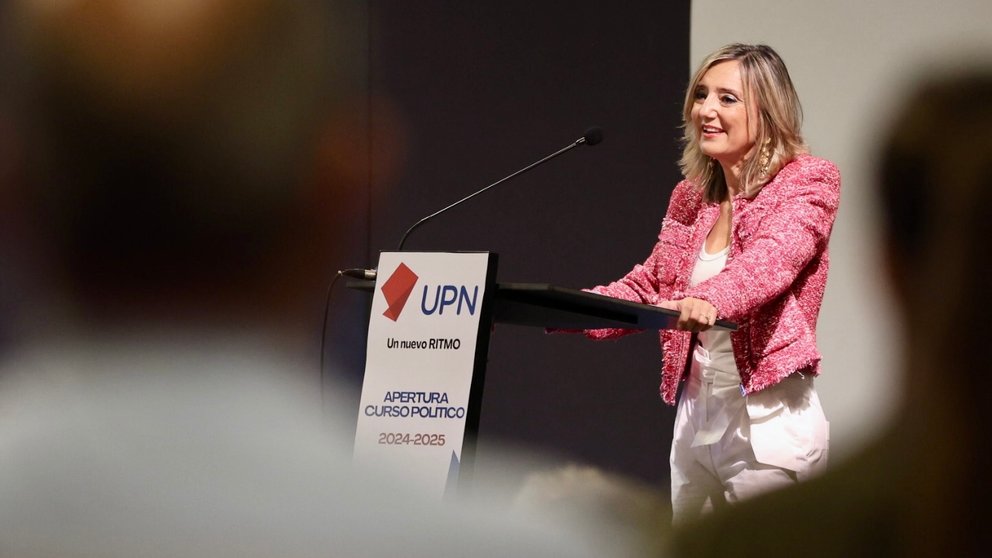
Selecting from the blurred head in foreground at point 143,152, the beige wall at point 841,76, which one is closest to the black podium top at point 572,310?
the blurred head in foreground at point 143,152

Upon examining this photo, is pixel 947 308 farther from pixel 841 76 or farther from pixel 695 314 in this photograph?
pixel 841 76

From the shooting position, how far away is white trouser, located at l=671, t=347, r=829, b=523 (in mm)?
2256

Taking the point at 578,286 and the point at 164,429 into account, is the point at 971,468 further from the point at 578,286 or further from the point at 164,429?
the point at 578,286

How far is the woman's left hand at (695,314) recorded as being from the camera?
6.37 ft

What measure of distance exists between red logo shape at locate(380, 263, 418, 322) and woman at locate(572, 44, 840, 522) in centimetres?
57

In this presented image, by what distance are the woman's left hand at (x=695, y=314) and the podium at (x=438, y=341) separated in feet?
0.08

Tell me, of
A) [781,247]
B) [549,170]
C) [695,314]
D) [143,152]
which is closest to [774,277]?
[781,247]

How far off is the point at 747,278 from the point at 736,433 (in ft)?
1.19

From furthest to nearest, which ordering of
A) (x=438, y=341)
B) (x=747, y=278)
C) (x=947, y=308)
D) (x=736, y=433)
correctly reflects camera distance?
(x=736, y=433) < (x=747, y=278) < (x=438, y=341) < (x=947, y=308)

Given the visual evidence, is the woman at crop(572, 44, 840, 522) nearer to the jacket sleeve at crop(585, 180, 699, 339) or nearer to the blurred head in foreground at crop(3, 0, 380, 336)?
the jacket sleeve at crop(585, 180, 699, 339)

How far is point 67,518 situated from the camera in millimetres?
403

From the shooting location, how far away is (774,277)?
2162 millimetres

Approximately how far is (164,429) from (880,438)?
27cm

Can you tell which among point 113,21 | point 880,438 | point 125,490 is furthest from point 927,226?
point 113,21
